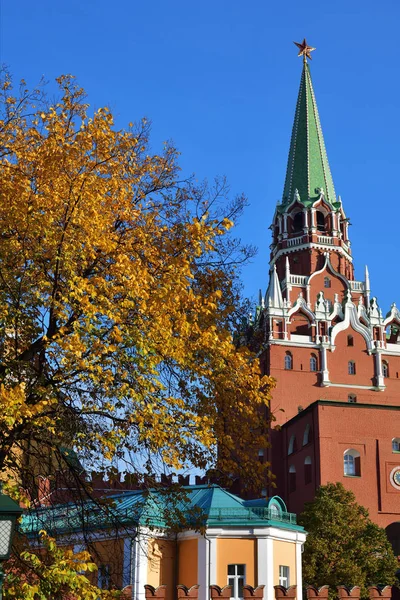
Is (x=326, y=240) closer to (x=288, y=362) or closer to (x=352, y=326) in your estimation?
(x=352, y=326)

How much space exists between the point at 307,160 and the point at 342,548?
135ft

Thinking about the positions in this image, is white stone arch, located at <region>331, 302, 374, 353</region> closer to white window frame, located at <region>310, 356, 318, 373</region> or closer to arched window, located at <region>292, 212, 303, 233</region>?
white window frame, located at <region>310, 356, 318, 373</region>

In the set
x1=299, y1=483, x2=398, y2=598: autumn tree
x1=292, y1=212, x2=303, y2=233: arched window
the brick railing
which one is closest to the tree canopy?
the brick railing

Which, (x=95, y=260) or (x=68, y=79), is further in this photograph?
(x=68, y=79)

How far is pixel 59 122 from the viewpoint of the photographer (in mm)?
14133

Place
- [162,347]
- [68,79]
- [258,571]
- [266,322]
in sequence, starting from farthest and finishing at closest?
[266,322], [258,571], [68,79], [162,347]

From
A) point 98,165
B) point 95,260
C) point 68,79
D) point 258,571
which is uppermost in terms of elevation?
point 68,79

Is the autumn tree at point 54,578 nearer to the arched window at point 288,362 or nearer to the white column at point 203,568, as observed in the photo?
the white column at point 203,568

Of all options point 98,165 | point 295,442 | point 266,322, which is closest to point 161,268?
point 98,165

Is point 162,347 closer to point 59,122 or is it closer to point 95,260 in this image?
point 95,260

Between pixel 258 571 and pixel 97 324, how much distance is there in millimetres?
19634

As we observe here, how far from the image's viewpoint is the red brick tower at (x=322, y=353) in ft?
161

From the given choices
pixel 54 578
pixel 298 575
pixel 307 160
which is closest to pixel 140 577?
pixel 298 575

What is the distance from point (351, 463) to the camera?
49.6m
